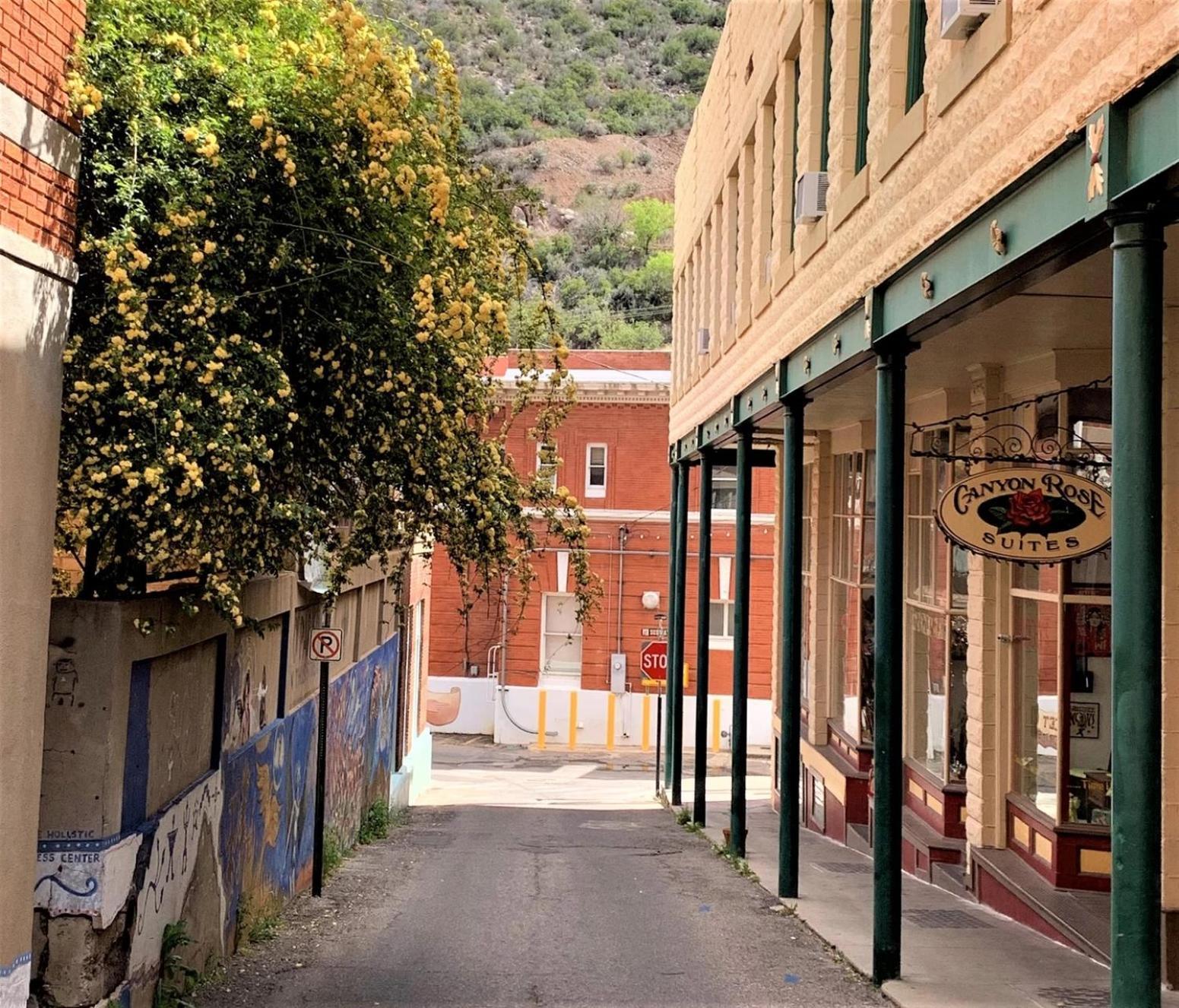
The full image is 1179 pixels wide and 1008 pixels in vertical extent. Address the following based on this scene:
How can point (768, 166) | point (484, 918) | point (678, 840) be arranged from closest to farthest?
1. point (484, 918)
2. point (768, 166)
3. point (678, 840)

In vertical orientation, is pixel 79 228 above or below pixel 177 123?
below

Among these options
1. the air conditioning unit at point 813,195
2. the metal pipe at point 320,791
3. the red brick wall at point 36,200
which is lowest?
the metal pipe at point 320,791

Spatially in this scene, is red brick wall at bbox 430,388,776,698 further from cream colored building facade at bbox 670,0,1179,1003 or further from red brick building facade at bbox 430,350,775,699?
cream colored building facade at bbox 670,0,1179,1003

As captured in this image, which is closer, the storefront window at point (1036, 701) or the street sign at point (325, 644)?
the storefront window at point (1036, 701)

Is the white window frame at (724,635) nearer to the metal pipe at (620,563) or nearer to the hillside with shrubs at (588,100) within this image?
the metal pipe at (620,563)

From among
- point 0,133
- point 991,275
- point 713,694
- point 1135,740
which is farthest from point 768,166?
point 713,694

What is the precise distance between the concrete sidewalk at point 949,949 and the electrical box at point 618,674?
20.7 m

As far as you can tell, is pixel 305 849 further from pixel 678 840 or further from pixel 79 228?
pixel 79 228

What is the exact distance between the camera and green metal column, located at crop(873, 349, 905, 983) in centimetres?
855

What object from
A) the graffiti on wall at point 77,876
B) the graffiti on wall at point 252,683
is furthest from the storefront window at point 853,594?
the graffiti on wall at point 77,876

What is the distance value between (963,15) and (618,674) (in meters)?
29.8

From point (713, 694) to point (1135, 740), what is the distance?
31.0m

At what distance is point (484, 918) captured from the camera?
11273 mm

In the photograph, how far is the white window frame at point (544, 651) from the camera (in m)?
35.9
